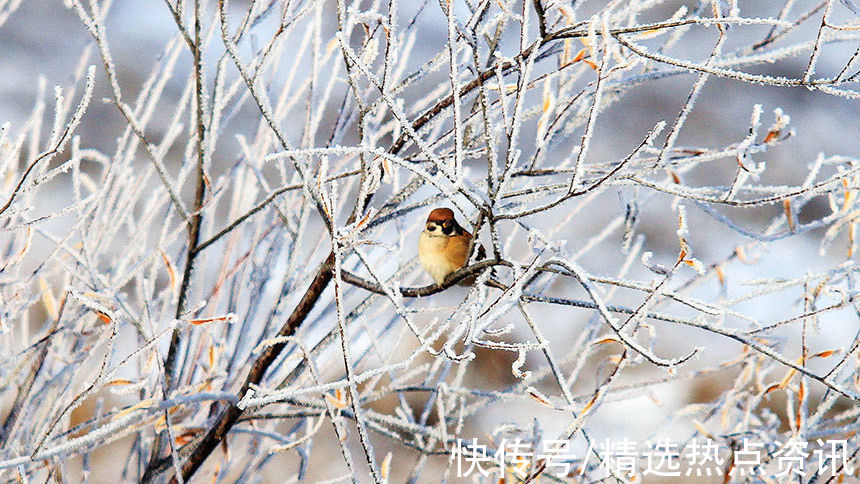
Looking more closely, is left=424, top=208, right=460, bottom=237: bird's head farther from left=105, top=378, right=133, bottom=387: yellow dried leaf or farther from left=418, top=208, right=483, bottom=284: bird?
left=105, top=378, right=133, bottom=387: yellow dried leaf

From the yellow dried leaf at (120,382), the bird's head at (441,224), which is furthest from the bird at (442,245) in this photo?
the yellow dried leaf at (120,382)

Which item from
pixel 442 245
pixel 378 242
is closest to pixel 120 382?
pixel 378 242

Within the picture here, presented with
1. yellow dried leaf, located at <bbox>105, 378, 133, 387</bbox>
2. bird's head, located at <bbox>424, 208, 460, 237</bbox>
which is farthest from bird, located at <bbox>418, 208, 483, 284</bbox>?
yellow dried leaf, located at <bbox>105, 378, 133, 387</bbox>

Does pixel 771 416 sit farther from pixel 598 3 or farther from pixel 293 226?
pixel 598 3

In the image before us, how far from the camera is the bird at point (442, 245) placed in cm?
245

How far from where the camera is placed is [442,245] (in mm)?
2500

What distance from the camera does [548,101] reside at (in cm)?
129

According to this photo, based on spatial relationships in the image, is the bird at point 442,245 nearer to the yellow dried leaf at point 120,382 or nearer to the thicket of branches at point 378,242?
the thicket of branches at point 378,242

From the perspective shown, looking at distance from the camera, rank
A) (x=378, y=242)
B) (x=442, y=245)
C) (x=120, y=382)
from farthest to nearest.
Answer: (x=442, y=245) < (x=120, y=382) < (x=378, y=242)

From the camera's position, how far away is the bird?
8.03 ft

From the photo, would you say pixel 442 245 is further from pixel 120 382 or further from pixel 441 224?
pixel 120 382

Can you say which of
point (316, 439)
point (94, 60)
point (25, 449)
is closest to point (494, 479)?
point (25, 449)

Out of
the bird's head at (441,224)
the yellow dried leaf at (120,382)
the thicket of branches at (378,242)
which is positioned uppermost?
the bird's head at (441,224)

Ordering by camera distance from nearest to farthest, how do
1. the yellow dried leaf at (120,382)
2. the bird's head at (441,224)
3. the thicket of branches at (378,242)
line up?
the thicket of branches at (378,242) < the yellow dried leaf at (120,382) < the bird's head at (441,224)
